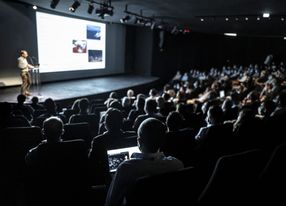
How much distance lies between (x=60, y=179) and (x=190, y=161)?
162 cm

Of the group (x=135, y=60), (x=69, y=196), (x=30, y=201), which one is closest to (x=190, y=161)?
(x=69, y=196)

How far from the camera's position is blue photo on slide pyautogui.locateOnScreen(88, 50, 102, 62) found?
1315cm

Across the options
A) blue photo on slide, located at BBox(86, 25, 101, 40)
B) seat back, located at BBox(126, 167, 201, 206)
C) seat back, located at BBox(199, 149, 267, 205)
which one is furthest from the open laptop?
blue photo on slide, located at BBox(86, 25, 101, 40)

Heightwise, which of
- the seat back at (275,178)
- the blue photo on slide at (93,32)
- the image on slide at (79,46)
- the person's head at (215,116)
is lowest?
the seat back at (275,178)

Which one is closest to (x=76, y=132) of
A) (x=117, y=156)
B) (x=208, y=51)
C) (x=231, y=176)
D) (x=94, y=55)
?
(x=117, y=156)

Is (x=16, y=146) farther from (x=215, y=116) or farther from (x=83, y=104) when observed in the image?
(x=215, y=116)

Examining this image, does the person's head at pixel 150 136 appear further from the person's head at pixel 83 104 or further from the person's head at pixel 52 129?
the person's head at pixel 83 104

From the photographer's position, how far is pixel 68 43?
11.7m

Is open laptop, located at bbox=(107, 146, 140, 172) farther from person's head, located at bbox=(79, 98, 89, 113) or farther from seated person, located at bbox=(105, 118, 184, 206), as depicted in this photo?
person's head, located at bbox=(79, 98, 89, 113)

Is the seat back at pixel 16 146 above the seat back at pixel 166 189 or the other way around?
the other way around

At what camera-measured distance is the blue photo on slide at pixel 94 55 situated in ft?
43.1

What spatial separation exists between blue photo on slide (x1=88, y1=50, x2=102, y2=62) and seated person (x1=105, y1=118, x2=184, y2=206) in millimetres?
11496

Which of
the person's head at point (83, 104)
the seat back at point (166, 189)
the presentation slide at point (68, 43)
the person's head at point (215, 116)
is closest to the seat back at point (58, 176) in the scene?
the seat back at point (166, 189)

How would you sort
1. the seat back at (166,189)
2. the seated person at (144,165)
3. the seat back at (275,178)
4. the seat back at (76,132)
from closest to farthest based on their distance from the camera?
1. the seat back at (166,189)
2. the seated person at (144,165)
3. the seat back at (275,178)
4. the seat back at (76,132)
